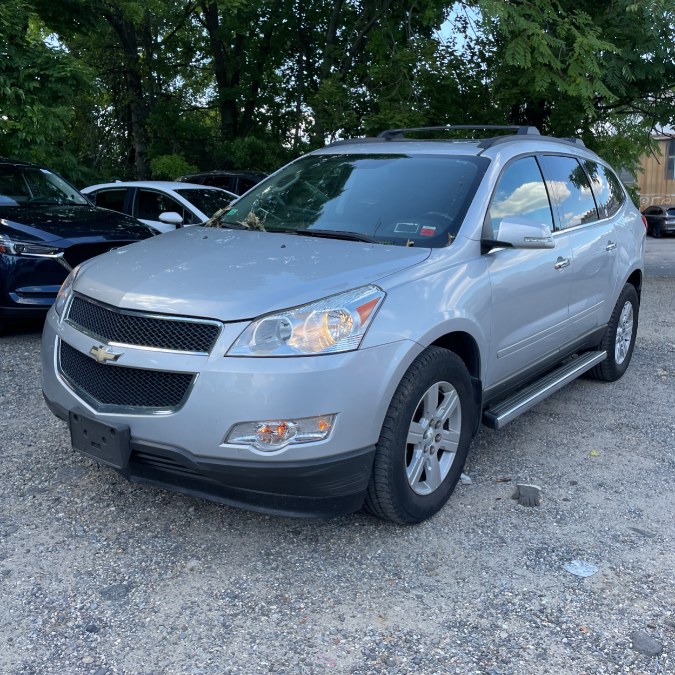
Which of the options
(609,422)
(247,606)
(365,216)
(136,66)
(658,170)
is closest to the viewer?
(247,606)

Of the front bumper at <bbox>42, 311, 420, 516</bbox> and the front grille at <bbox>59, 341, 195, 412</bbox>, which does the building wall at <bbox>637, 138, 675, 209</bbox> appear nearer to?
the front bumper at <bbox>42, 311, 420, 516</bbox>

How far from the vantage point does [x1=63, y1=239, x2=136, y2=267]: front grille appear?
681 cm

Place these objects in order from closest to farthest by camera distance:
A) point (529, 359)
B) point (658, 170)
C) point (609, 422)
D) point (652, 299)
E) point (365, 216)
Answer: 1. point (365, 216)
2. point (529, 359)
3. point (609, 422)
4. point (652, 299)
5. point (658, 170)

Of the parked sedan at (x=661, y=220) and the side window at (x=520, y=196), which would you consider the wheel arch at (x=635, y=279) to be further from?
the parked sedan at (x=661, y=220)

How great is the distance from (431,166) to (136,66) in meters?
17.1

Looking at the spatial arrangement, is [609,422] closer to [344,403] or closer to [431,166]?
[431,166]

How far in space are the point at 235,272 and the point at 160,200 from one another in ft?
22.2

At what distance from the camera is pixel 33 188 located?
26.1 feet

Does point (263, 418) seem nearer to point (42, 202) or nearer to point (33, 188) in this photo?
point (42, 202)

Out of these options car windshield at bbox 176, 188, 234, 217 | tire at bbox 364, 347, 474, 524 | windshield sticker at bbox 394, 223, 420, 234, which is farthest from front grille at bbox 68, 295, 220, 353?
car windshield at bbox 176, 188, 234, 217

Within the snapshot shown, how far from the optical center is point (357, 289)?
3.23m

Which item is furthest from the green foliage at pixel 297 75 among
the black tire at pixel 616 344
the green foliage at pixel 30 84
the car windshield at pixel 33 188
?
the black tire at pixel 616 344

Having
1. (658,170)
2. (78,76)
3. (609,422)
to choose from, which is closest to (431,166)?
(609,422)

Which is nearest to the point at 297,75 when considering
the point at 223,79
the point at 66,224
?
the point at 223,79
